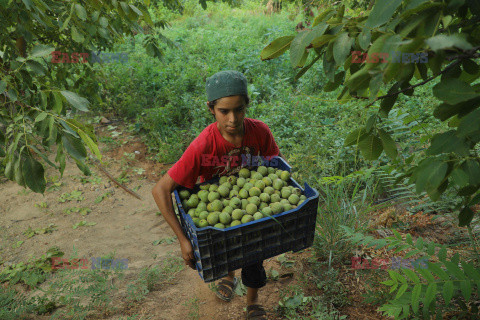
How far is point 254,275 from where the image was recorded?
7.99 feet

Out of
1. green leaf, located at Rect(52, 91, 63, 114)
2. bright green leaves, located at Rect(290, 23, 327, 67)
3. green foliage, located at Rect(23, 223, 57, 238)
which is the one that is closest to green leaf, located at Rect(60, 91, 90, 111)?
green leaf, located at Rect(52, 91, 63, 114)

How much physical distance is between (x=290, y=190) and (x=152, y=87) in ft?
20.1

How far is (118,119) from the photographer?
697cm

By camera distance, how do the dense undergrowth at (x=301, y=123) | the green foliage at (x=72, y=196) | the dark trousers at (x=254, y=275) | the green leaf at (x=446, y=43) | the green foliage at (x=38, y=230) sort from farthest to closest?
the green foliage at (x=72, y=196) → the green foliage at (x=38, y=230) → the dense undergrowth at (x=301, y=123) → the dark trousers at (x=254, y=275) → the green leaf at (x=446, y=43)

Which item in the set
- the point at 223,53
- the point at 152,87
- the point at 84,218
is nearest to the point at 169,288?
the point at 84,218

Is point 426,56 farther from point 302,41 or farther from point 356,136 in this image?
point 356,136

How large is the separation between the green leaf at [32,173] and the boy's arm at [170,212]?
2.77ft

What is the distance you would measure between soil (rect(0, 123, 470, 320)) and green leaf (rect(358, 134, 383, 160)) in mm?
1723

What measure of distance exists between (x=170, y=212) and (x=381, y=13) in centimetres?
169

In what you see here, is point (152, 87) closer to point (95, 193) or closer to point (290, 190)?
point (95, 193)

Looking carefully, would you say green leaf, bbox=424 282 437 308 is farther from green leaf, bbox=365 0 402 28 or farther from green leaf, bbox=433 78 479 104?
green leaf, bbox=365 0 402 28

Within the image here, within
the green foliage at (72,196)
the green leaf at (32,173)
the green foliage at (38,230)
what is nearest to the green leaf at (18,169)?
the green leaf at (32,173)

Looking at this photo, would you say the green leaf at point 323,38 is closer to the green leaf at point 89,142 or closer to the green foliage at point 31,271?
the green leaf at point 89,142

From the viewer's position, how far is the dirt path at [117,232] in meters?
2.82
